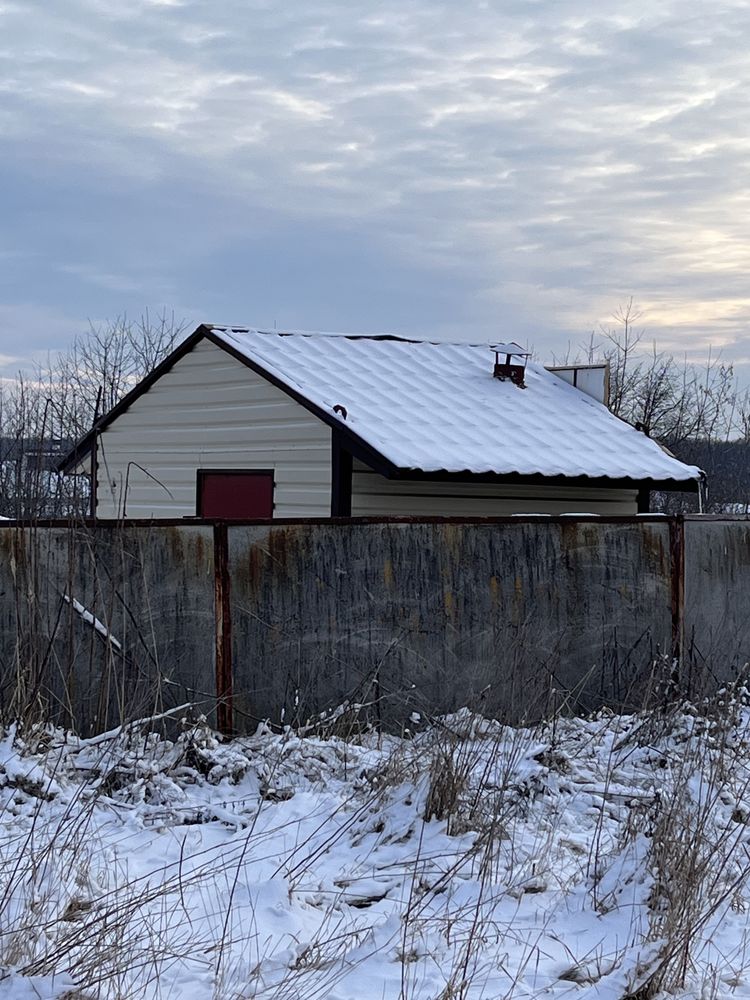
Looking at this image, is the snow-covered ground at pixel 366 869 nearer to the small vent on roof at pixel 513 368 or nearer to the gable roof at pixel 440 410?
the gable roof at pixel 440 410

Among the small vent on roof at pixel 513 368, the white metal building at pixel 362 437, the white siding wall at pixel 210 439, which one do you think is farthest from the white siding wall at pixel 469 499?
the small vent on roof at pixel 513 368

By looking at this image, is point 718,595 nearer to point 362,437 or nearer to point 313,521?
point 313,521

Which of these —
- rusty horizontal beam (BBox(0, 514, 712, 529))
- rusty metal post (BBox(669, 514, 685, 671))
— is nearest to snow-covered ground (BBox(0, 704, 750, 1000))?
rusty horizontal beam (BBox(0, 514, 712, 529))

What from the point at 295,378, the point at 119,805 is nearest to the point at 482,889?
the point at 119,805

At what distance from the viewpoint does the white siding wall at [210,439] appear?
40.2 ft

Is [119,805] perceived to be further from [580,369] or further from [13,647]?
[580,369]

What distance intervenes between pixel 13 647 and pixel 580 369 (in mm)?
11083

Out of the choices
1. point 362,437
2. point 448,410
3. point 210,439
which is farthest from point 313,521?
point 210,439

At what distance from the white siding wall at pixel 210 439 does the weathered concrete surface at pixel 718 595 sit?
4.31 meters

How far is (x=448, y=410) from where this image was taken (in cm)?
1325

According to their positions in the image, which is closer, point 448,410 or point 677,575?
point 677,575

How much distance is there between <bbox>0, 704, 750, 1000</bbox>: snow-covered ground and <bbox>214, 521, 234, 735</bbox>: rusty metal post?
0.40 metres

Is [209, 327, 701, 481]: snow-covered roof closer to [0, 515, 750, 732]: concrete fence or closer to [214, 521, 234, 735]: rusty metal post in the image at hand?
[0, 515, 750, 732]: concrete fence

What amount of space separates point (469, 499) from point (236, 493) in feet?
8.90
